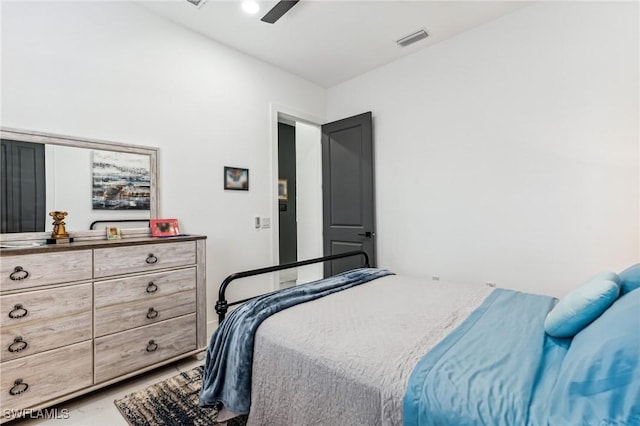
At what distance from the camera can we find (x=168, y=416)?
1747 mm

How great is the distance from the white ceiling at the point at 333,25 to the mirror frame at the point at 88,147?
1.22 m

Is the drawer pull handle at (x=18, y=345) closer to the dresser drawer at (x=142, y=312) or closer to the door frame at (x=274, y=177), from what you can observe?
the dresser drawer at (x=142, y=312)

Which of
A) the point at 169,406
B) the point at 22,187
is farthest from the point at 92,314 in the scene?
the point at 22,187

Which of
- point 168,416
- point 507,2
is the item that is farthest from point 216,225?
point 507,2

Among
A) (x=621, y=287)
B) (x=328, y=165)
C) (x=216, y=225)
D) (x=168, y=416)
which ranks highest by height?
(x=328, y=165)

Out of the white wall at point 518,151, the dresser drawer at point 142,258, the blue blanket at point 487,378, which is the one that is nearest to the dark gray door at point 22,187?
the dresser drawer at point 142,258

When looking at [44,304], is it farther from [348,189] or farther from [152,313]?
[348,189]

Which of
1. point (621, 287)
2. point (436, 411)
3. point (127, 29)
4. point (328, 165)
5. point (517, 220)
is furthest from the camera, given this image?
point (328, 165)

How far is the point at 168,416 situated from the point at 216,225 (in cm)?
163

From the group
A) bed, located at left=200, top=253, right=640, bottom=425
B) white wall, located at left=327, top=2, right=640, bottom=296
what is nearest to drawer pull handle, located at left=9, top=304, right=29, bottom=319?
bed, located at left=200, top=253, right=640, bottom=425

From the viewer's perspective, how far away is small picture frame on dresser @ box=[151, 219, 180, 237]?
97.3 inches

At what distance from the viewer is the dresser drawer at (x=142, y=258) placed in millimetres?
1934

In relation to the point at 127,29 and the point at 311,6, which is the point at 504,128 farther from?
the point at 127,29

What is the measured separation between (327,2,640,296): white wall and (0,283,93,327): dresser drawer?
2826 mm
